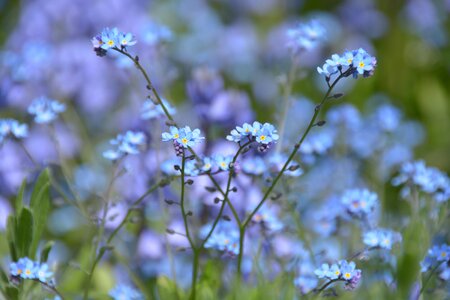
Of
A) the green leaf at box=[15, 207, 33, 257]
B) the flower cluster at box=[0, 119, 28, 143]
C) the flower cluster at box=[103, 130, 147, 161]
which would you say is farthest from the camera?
the flower cluster at box=[0, 119, 28, 143]

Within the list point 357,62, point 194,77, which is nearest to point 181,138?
point 357,62

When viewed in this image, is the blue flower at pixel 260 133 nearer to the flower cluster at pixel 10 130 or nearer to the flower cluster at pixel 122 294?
the flower cluster at pixel 122 294

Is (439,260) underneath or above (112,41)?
underneath

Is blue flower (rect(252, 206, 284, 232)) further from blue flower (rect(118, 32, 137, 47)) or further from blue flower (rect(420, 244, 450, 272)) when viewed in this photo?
blue flower (rect(118, 32, 137, 47))

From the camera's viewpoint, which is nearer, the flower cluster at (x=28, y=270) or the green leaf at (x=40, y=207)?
the flower cluster at (x=28, y=270)

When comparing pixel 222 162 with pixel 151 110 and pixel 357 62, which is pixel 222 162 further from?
pixel 151 110

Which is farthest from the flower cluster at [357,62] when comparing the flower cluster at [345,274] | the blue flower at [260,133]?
the flower cluster at [345,274]

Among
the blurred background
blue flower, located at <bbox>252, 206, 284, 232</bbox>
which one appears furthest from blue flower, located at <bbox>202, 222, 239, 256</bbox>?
the blurred background
